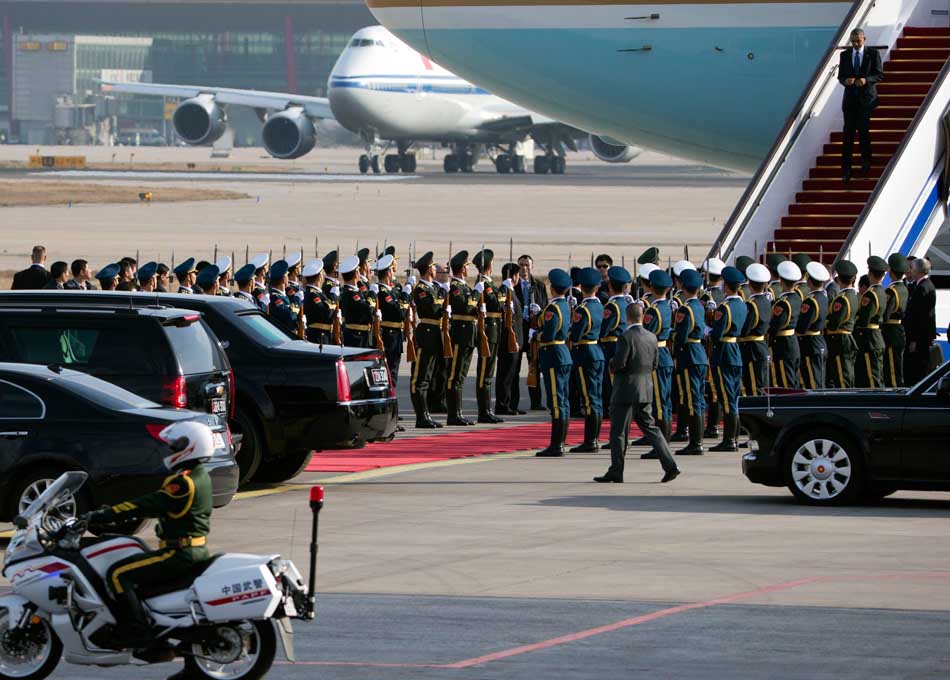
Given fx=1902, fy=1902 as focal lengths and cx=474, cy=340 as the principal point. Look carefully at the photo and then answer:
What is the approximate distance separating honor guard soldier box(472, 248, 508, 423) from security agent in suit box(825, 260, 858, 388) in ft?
12.8

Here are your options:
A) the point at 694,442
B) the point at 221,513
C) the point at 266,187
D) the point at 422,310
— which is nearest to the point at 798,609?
the point at 221,513

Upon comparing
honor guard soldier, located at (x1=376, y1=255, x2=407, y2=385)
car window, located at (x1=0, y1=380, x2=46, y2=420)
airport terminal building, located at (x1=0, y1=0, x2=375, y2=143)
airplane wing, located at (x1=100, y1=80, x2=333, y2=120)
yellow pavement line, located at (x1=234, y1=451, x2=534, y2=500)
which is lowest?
yellow pavement line, located at (x1=234, y1=451, x2=534, y2=500)

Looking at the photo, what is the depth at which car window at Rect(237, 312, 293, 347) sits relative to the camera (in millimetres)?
16484

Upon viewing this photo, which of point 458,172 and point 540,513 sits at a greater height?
point 458,172

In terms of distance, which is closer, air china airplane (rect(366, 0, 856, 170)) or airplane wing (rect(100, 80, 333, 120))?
air china airplane (rect(366, 0, 856, 170))

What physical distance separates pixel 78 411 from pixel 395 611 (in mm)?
3358

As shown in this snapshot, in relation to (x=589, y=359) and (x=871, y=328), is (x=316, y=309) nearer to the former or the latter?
(x=589, y=359)

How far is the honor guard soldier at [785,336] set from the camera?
777 inches

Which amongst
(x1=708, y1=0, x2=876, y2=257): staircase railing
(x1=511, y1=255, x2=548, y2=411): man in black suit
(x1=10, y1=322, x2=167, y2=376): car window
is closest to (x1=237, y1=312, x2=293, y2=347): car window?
(x1=10, y1=322, x2=167, y2=376): car window

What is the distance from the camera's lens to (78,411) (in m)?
13.4

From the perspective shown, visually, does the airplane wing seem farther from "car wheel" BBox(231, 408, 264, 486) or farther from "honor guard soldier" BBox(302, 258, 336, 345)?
"car wheel" BBox(231, 408, 264, 486)

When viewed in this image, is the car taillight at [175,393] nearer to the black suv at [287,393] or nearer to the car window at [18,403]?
the car window at [18,403]

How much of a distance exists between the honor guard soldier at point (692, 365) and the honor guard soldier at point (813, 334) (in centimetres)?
141

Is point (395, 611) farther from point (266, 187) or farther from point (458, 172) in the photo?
point (458, 172)
